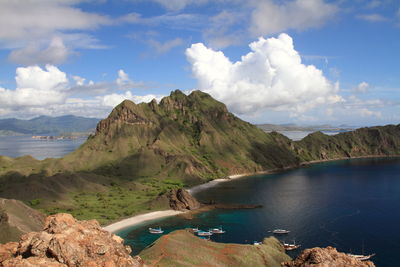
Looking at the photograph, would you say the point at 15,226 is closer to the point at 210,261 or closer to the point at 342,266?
the point at 210,261

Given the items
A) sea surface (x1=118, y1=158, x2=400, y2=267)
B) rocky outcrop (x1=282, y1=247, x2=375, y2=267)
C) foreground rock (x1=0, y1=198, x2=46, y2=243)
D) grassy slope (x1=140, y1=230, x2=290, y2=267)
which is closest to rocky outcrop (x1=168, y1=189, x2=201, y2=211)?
sea surface (x1=118, y1=158, x2=400, y2=267)

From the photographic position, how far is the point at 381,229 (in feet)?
443

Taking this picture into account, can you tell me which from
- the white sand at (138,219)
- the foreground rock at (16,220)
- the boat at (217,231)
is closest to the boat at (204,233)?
the boat at (217,231)

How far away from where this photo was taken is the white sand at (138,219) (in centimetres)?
14332

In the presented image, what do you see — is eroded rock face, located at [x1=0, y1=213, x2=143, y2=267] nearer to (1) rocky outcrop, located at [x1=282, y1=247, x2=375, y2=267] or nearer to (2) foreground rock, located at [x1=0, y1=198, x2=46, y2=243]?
(1) rocky outcrop, located at [x1=282, y1=247, x2=375, y2=267]

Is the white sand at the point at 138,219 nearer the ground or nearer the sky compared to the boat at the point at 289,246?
nearer the ground

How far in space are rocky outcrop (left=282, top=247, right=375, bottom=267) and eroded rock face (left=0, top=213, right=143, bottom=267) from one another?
2632cm

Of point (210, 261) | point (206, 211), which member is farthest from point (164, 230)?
point (210, 261)

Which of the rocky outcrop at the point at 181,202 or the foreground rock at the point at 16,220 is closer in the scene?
the foreground rock at the point at 16,220

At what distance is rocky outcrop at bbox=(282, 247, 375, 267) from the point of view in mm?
51969

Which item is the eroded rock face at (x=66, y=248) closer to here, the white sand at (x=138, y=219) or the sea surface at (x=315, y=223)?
the sea surface at (x=315, y=223)

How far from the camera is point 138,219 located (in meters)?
157

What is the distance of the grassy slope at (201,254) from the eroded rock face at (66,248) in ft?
99.6

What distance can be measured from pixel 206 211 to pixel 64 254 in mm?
127484
